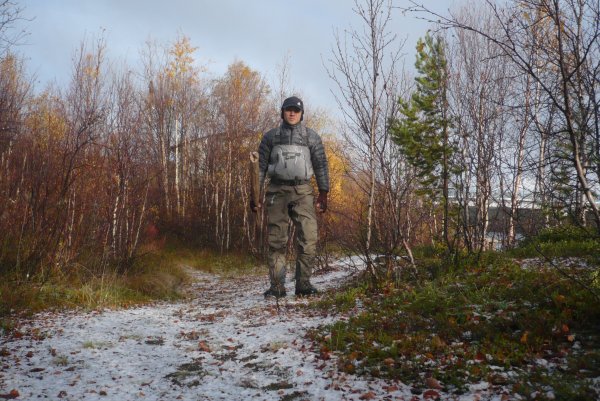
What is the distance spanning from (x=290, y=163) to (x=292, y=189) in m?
0.37

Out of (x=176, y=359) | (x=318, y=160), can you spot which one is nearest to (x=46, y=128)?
(x=318, y=160)

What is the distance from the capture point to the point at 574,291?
349cm

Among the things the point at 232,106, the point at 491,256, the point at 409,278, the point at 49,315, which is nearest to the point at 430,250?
the point at 491,256

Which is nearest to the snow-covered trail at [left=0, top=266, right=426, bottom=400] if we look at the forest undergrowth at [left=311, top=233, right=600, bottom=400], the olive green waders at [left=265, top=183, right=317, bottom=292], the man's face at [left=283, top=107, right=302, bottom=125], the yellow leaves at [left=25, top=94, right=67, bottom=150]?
the forest undergrowth at [left=311, top=233, right=600, bottom=400]

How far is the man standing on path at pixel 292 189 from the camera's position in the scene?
546 cm

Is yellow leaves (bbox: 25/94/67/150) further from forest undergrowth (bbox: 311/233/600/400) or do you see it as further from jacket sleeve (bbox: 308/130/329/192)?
forest undergrowth (bbox: 311/233/600/400)

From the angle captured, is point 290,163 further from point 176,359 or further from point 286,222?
point 176,359

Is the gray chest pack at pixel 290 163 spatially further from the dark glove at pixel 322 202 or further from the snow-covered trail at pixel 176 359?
the snow-covered trail at pixel 176 359

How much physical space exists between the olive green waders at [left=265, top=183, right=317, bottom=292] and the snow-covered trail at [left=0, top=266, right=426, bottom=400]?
0.78m

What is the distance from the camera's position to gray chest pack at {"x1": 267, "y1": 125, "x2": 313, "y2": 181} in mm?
5434

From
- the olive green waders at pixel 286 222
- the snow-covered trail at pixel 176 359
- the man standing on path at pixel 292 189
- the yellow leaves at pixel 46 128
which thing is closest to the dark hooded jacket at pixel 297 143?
the man standing on path at pixel 292 189

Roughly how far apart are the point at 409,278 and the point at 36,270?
5127 mm

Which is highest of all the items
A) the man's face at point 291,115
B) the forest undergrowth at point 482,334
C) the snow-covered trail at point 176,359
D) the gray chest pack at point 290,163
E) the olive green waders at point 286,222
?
the man's face at point 291,115

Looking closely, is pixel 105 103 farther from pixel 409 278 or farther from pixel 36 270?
pixel 409 278
